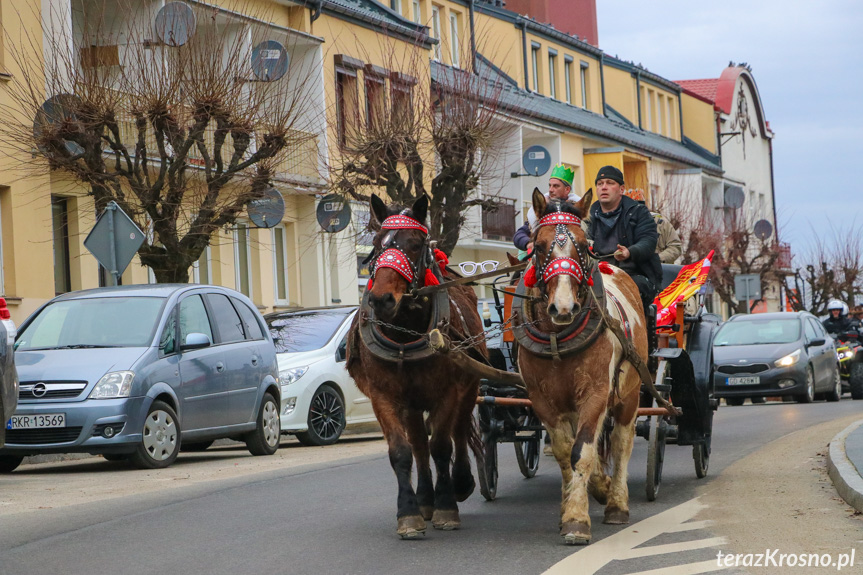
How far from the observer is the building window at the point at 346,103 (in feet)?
87.1

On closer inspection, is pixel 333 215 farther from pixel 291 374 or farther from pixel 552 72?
pixel 552 72

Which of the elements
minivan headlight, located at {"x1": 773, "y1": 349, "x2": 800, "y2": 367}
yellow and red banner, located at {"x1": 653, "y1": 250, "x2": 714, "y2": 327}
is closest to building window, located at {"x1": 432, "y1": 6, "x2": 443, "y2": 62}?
minivan headlight, located at {"x1": 773, "y1": 349, "x2": 800, "y2": 367}

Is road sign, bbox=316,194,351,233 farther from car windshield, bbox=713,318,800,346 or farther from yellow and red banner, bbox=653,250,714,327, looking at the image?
yellow and red banner, bbox=653,250,714,327

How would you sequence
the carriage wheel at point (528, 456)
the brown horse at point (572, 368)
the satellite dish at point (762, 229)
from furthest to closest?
the satellite dish at point (762, 229)
the carriage wheel at point (528, 456)
the brown horse at point (572, 368)

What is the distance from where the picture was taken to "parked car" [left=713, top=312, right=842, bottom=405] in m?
25.6

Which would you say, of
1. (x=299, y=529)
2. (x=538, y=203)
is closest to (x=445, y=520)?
(x=299, y=529)

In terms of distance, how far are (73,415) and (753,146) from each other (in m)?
57.2

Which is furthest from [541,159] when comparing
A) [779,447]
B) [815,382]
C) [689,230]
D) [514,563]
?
[514,563]

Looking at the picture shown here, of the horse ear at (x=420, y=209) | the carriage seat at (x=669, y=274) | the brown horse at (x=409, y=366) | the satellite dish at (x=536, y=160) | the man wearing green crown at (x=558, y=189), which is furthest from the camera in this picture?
the satellite dish at (x=536, y=160)

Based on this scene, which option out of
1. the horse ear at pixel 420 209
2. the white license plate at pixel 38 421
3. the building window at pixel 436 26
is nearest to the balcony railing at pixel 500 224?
the building window at pixel 436 26

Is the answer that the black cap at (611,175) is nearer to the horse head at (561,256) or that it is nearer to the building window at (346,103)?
the horse head at (561,256)

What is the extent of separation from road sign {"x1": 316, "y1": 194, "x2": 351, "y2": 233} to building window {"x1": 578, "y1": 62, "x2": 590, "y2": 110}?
2488 centimetres

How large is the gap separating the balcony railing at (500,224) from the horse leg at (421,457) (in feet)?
102

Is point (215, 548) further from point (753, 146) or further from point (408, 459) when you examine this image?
point (753, 146)
